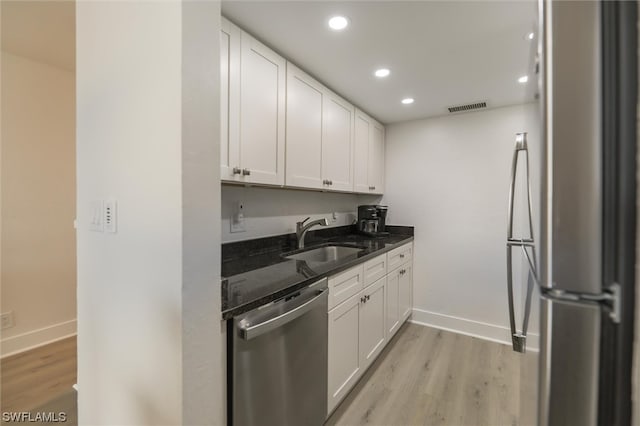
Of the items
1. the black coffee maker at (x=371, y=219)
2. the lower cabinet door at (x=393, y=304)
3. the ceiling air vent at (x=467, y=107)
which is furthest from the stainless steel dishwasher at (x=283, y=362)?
the ceiling air vent at (x=467, y=107)

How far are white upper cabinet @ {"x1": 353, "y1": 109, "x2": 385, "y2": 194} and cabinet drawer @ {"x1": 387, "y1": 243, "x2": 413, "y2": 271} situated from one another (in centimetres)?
69

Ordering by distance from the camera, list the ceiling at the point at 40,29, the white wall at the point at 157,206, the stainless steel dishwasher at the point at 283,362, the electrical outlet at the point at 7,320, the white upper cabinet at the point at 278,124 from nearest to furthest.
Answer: the white wall at the point at 157,206
the stainless steel dishwasher at the point at 283,362
the white upper cabinet at the point at 278,124
the ceiling at the point at 40,29
the electrical outlet at the point at 7,320

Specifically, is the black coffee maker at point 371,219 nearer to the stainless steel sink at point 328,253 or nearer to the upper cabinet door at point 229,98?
the stainless steel sink at point 328,253

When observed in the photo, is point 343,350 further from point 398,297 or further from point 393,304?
point 398,297

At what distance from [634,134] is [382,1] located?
1.32 m

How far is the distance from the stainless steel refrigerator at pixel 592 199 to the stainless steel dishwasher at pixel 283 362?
88 centimetres

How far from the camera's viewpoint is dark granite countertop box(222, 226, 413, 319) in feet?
3.51

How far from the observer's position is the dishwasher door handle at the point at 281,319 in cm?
97

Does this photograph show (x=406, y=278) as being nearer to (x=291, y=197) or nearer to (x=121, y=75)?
(x=291, y=197)

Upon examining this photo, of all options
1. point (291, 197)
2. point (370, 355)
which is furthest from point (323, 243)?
point (370, 355)

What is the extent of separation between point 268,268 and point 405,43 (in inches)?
61.5

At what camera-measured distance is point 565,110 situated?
377 millimetres

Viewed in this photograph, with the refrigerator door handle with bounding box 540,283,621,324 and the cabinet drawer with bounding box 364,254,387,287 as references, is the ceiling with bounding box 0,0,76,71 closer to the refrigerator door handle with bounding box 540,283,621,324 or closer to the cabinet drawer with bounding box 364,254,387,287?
the cabinet drawer with bounding box 364,254,387,287

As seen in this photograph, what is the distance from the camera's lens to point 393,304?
254 cm
